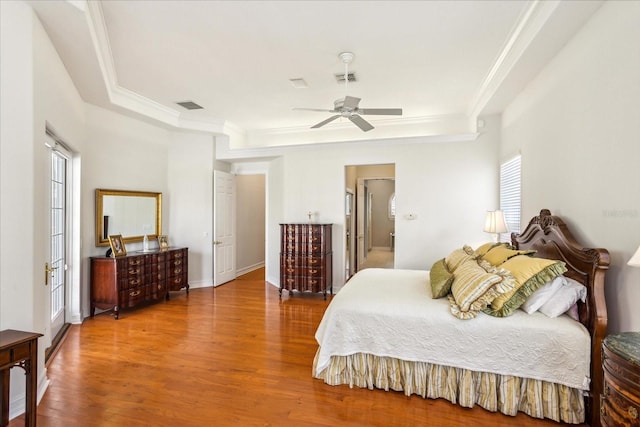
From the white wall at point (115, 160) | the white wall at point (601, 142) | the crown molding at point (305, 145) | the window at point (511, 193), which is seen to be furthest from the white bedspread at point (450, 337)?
the white wall at point (115, 160)

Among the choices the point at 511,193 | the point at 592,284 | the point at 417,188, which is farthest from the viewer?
the point at 417,188

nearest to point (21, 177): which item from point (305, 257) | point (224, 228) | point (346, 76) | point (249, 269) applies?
point (346, 76)

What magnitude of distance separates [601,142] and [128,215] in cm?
580

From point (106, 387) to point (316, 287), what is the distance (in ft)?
10.7

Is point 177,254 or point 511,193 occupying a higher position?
point 511,193

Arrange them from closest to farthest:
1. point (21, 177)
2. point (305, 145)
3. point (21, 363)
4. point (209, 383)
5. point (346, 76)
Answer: point (21, 363) < point (21, 177) < point (209, 383) < point (346, 76) < point (305, 145)

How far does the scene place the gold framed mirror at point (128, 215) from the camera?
4656 millimetres

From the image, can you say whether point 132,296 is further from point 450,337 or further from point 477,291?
point 477,291

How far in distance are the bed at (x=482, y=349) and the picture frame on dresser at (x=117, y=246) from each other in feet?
11.1

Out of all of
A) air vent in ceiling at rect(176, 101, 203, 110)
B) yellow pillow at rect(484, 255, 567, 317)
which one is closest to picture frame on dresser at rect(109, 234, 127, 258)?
air vent in ceiling at rect(176, 101, 203, 110)

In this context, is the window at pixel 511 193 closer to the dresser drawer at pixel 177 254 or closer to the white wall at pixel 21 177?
the white wall at pixel 21 177

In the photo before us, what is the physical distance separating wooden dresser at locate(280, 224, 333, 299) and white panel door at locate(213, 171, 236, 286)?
1.44 metres

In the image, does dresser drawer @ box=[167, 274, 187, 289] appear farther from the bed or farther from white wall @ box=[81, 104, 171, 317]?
the bed

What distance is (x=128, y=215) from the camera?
201 inches
